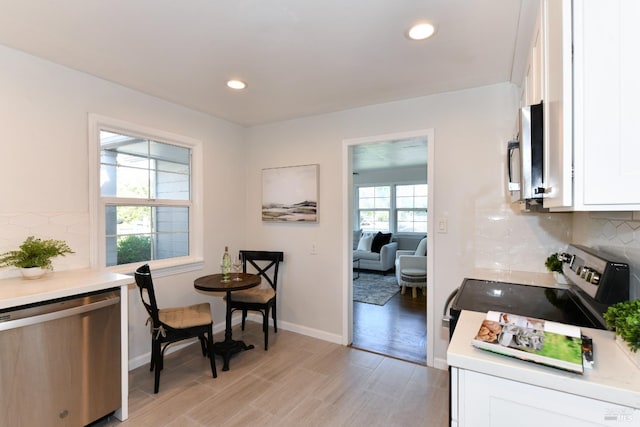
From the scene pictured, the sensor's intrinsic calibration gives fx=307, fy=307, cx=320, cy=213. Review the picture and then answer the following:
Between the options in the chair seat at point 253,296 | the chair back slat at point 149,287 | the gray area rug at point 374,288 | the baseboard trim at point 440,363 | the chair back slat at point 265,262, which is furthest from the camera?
the gray area rug at point 374,288

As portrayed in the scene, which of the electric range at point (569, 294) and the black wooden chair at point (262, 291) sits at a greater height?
the electric range at point (569, 294)

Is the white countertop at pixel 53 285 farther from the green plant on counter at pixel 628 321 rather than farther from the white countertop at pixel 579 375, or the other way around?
the green plant on counter at pixel 628 321

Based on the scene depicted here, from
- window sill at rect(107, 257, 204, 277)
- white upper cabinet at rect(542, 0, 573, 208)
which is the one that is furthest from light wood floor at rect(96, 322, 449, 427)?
white upper cabinet at rect(542, 0, 573, 208)

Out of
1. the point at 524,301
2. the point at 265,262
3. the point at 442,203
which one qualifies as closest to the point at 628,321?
the point at 524,301

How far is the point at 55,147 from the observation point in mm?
2158

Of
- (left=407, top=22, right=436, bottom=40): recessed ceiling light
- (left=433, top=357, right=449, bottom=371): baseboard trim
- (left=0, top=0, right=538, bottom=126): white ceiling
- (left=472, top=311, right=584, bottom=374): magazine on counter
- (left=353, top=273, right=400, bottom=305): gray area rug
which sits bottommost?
(left=353, top=273, right=400, bottom=305): gray area rug

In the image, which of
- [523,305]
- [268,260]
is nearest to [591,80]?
[523,305]

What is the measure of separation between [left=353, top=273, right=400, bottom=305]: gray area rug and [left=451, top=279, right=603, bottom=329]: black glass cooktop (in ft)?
9.57

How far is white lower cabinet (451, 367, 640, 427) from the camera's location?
81 cm

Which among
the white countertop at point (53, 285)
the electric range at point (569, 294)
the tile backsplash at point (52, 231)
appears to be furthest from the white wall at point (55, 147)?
the electric range at point (569, 294)

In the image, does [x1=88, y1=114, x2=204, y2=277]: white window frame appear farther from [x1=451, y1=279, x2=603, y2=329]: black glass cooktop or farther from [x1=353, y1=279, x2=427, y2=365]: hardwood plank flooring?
[x1=451, y1=279, x2=603, y2=329]: black glass cooktop

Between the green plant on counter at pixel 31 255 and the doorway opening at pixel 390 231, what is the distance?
7.72ft

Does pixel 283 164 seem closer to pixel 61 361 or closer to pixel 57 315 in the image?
pixel 57 315

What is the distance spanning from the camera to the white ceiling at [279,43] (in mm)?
1565
